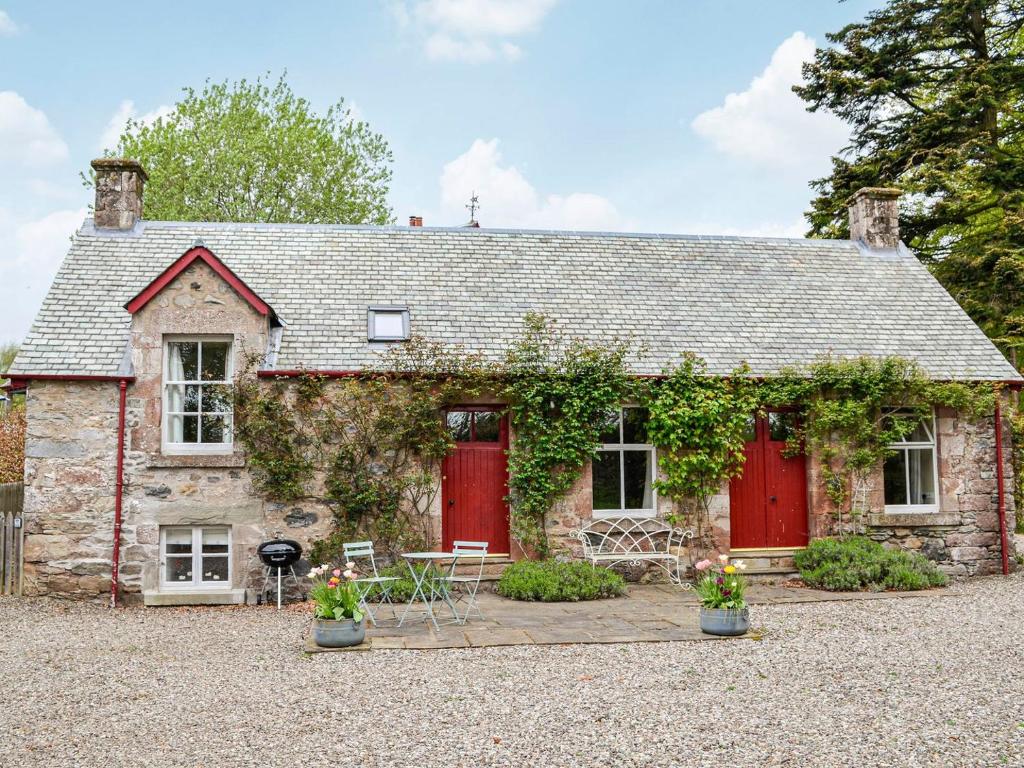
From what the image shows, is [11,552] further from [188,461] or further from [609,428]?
[609,428]

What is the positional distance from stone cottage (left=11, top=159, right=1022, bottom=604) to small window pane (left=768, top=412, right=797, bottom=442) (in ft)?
0.14

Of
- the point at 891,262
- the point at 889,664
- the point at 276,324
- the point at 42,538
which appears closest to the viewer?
the point at 889,664

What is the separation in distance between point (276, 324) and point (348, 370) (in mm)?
1498

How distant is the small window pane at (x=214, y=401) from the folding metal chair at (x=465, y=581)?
12.3 feet

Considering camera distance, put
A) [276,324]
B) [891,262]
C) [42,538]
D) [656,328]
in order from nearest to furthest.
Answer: [42,538] → [276,324] → [656,328] → [891,262]

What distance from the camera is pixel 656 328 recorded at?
14.2 meters

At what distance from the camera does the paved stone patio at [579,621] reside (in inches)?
361

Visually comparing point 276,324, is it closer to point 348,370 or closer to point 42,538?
point 348,370

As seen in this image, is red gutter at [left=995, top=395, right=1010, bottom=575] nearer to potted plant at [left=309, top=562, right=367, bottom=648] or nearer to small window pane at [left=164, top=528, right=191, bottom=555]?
potted plant at [left=309, top=562, right=367, bottom=648]

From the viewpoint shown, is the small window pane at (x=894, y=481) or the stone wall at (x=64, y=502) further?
the small window pane at (x=894, y=481)

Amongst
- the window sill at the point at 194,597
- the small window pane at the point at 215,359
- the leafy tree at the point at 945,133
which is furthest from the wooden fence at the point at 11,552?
Result: the leafy tree at the point at 945,133

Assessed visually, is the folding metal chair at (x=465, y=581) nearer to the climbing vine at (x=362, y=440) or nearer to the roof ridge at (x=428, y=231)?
the climbing vine at (x=362, y=440)

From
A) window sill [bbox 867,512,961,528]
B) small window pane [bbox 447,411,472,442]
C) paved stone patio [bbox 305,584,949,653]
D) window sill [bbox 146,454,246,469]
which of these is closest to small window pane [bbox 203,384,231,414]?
window sill [bbox 146,454,246,469]

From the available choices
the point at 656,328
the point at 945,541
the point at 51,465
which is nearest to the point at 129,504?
the point at 51,465
